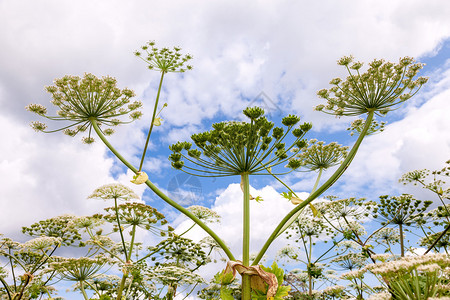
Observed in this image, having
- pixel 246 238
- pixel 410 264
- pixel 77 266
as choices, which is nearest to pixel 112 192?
pixel 77 266

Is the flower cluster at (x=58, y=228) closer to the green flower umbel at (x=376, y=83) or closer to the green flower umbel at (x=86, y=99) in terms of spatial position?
the green flower umbel at (x=86, y=99)

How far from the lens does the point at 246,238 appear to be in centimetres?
590

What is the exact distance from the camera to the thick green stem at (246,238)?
5488mm

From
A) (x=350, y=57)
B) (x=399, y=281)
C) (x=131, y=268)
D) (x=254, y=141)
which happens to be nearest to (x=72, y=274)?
(x=131, y=268)

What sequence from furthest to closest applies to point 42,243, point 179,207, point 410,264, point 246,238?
point 42,243 < point 179,207 < point 246,238 < point 410,264

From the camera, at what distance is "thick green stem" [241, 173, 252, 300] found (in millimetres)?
5488

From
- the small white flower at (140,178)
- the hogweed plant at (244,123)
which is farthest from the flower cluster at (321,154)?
the small white flower at (140,178)

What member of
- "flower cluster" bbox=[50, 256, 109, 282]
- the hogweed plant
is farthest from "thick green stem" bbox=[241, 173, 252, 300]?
"flower cluster" bbox=[50, 256, 109, 282]

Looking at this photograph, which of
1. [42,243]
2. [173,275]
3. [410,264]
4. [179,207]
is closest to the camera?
[410,264]

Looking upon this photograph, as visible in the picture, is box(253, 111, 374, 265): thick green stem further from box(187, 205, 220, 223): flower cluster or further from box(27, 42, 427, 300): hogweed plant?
box(187, 205, 220, 223): flower cluster

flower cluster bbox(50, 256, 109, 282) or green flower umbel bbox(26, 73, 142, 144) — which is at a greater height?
green flower umbel bbox(26, 73, 142, 144)

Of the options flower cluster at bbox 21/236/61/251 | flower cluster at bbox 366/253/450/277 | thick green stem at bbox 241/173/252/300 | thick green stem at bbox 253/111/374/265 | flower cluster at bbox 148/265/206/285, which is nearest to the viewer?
flower cluster at bbox 366/253/450/277

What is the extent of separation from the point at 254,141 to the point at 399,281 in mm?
3113

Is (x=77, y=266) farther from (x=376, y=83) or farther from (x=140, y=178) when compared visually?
(x=376, y=83)
